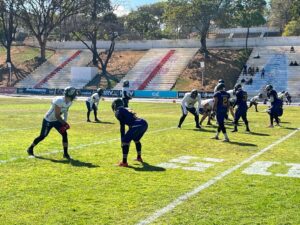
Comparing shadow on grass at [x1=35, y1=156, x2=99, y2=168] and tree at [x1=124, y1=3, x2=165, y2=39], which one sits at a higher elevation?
tree at [x1=124, y1=3, x2=165, y2=39]

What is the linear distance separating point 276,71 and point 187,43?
1855 centimetres

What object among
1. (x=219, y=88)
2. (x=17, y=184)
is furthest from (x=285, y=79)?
(x=17, y=184)

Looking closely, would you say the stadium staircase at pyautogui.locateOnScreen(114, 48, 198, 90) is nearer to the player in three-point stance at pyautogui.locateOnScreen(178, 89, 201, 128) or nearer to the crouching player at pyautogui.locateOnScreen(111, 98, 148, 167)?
the player in three-point stance at pyautogui.locateOnScreen(178, 89, 201, 128)

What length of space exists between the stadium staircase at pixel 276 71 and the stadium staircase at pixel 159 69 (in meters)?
9.32

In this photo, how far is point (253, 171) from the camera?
10758 mm

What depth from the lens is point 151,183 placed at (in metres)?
9.31

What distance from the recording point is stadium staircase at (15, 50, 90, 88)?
2716 inches

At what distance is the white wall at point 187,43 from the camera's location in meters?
67.8

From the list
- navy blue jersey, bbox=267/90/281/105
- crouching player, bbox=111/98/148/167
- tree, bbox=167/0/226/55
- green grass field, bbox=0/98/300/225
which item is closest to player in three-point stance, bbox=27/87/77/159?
green grass field, bbox=0/98/300/225

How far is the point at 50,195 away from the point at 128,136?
336 cm

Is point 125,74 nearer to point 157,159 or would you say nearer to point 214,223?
point 157,159

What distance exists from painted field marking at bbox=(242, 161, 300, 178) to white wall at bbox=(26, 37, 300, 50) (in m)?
58.2

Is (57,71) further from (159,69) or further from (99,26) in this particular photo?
(159,69)

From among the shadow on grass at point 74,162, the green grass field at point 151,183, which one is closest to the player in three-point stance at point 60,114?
the shadow on grass at point 74,162
